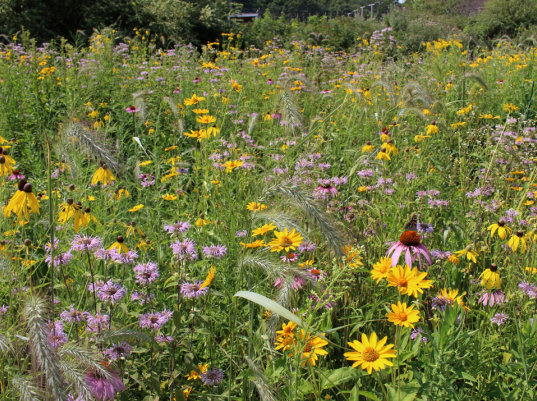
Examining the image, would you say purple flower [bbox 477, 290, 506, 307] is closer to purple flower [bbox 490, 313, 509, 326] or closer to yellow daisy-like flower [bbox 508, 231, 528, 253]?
purple flower [bbox 490, 313, 509, 326]

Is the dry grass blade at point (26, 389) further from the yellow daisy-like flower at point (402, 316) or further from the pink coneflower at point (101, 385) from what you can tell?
the yellow daisy-like flower at point (402, 316)

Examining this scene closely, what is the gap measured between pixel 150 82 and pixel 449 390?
493 cm

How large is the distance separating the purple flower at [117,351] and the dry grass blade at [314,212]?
0.68 metres

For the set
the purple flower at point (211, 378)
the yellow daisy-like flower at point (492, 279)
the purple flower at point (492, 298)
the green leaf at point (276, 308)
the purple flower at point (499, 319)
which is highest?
the green leaf at point (276, 308)

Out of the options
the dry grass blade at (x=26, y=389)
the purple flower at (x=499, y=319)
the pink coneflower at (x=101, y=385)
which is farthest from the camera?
the purple flower at (x=499, y=319)

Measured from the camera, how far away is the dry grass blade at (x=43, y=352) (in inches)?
34.3

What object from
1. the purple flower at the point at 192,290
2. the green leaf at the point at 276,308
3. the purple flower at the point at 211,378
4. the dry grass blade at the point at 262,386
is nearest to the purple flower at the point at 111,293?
the purple flower at the point at 192,290

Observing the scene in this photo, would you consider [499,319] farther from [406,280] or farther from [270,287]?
[270,287]

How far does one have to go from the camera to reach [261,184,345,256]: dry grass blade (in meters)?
1.46

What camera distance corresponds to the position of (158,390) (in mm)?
1355

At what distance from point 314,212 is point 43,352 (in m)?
0.96

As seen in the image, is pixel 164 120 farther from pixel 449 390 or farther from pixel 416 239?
pixel 449 390

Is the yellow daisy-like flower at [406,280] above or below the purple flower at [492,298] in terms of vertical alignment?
above

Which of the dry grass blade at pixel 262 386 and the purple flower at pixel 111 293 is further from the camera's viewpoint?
the purple flower at pixel 111 293
